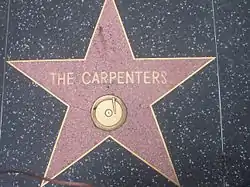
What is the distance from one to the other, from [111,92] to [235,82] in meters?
0.34

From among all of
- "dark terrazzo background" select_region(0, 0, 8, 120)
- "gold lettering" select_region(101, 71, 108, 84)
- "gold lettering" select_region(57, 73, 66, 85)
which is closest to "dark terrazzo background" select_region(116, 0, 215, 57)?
"gold lettering" select_region(101, 71, 108, 84)

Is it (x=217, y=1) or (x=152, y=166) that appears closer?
(x=152, y=166)

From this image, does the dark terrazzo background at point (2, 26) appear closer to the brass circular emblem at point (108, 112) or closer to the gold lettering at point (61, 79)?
the gold lettering at point (61, 79)

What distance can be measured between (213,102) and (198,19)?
0.25 m

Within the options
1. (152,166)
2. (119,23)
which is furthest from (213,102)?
(119,23)

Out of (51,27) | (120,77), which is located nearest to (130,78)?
(120,77)

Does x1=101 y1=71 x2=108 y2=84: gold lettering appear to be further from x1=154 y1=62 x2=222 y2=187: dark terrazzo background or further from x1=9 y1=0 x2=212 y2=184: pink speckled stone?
x1=154 y1=62 x2=222 y2=187: dark terrazzo background

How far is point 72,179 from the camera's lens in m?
1.03

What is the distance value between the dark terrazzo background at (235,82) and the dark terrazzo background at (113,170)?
0.18 meters

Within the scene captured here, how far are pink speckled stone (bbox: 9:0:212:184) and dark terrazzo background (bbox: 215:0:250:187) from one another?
2.8 inches

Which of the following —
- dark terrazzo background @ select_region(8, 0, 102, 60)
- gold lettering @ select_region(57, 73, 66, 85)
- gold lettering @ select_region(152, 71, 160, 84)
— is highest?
dark terrazzo background @ select_region(8, 0, 102, 60)

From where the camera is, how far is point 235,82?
3.52 feet

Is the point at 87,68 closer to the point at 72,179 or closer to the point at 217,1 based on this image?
the point at 72,179

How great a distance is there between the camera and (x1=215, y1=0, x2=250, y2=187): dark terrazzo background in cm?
102
